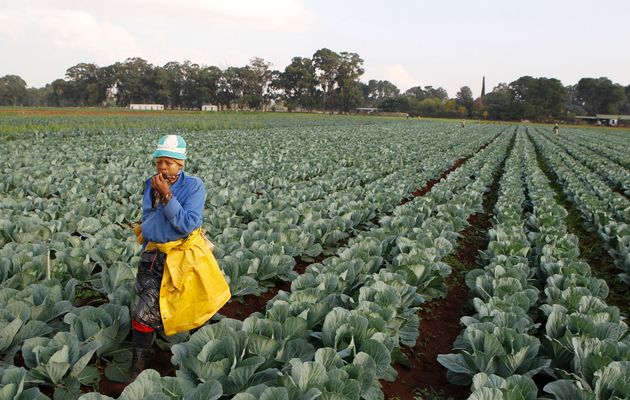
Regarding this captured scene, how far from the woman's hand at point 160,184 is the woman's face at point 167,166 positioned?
0.12m

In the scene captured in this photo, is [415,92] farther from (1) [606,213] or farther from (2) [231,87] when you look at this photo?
(1) [606,213]

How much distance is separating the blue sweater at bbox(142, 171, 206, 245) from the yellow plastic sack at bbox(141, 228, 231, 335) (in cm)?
6

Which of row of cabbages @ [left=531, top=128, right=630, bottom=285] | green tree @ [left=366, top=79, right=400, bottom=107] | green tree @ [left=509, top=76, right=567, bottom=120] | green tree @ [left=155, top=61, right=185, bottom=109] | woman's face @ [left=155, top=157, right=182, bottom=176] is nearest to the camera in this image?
woman's face @ [left=155, top=157, right=182, bottom=176]

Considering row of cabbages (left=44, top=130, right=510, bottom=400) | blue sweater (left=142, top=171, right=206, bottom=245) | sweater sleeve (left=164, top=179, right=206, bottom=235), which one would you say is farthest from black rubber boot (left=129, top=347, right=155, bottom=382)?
sweater sleeve (left=164, top=179, right=206, bottom=235)

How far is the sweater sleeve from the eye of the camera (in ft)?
8.54

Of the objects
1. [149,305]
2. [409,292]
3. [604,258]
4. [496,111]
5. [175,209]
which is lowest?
[604,258]

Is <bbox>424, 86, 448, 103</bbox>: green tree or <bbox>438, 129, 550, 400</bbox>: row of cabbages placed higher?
<bbox>424, 86, 448, 103</bbox>: green tree

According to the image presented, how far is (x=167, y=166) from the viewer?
2709 mm

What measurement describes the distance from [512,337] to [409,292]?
1.06m

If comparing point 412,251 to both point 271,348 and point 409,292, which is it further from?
point 271,348

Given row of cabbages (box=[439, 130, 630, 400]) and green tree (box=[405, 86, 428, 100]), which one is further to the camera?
green tree (box=[405, 86, 428, 100])

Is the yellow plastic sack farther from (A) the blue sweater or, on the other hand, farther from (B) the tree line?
(B) the tree line

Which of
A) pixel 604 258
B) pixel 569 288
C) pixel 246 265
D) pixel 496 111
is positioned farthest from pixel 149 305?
pixel 496 111

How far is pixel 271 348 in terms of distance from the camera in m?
→ 2.66
